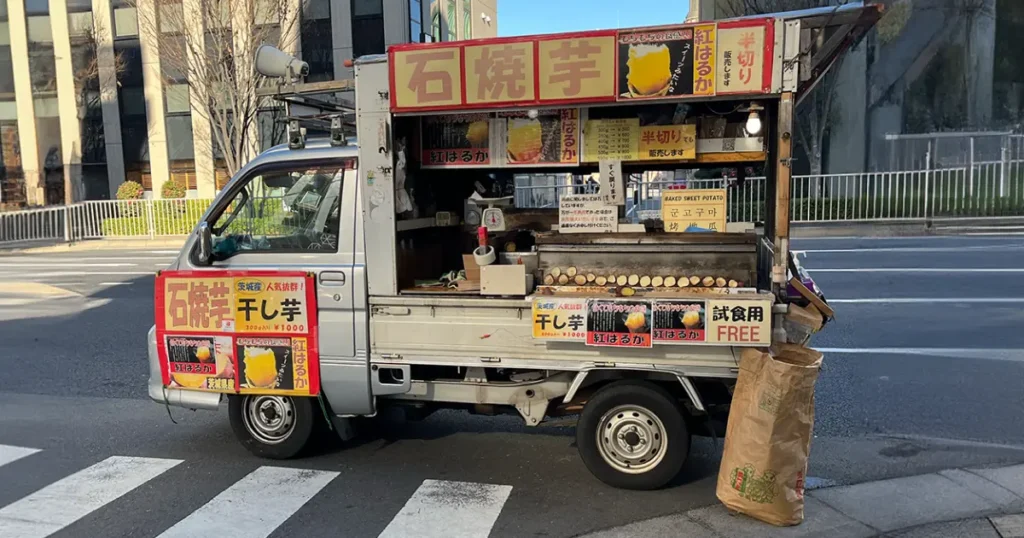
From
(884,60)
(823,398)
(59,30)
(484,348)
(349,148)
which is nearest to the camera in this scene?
(484,348)

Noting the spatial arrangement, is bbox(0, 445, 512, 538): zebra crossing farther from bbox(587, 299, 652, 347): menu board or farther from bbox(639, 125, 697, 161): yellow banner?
bbox(639, 125, 697, 161): yellow banner

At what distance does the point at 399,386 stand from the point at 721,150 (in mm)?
2638

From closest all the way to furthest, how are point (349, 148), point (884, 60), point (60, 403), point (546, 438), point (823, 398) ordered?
point (349, 148), point (546, 438), point (823, 398), point (60, 403), point (884, 60)

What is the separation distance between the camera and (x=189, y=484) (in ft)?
16.5

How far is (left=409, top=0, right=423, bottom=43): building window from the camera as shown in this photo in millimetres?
27766

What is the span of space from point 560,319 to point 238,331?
2.28 metres

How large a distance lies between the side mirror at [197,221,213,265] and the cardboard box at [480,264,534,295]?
1977 millimetres

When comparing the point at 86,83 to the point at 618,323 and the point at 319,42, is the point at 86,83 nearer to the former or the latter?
the point at 319,42

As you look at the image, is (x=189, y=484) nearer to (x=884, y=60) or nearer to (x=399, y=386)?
(x=399, y=386)

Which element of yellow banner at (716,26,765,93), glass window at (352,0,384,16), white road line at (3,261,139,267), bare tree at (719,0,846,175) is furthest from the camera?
glass window at (352,0,384,16)

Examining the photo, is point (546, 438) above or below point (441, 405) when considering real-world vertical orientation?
below

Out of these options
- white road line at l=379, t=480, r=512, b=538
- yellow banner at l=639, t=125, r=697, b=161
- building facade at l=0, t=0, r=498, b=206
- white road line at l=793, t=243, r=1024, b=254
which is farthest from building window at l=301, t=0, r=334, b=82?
white road line at l=379, t=480, r=512, b=538

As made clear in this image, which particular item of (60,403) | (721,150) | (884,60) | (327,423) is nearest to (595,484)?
(327,423)

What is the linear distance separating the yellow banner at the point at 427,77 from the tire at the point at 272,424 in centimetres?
222
